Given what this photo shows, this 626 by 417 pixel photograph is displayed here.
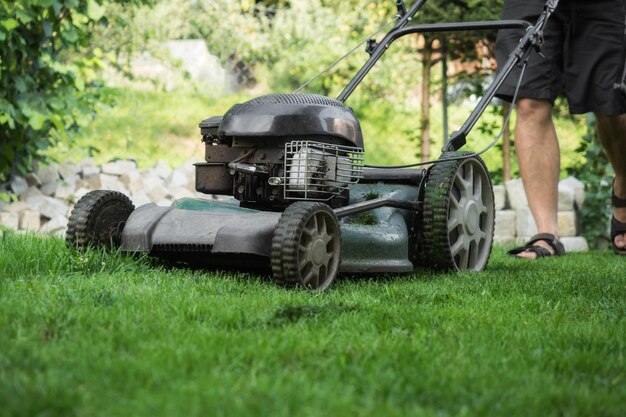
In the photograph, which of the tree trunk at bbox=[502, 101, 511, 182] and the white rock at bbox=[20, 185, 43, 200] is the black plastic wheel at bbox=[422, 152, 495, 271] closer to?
the tree trunk at bbox=[502, 101, 511, 182]

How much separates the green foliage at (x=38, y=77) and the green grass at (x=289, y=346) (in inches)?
68.6

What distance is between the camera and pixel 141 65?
26.3ft

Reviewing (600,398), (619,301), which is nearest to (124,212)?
(619,301)

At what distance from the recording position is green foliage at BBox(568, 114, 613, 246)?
5.13 metres

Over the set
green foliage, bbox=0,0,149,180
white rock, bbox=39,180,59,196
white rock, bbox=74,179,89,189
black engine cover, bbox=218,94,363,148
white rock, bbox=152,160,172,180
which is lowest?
white rock, bbox=39,180,59,196

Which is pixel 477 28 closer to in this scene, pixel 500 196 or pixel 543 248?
pixel 543 248

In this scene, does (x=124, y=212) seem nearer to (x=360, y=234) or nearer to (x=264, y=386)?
(x=360, y=234)

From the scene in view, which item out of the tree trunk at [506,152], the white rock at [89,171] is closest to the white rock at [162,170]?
the white rock at [89,171]

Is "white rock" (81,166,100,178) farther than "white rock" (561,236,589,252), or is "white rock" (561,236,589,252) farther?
"white rock" (81,166,100,178)

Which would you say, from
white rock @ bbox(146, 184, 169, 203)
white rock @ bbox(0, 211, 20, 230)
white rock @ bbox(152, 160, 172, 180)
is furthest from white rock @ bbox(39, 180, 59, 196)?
white rock @ bbox(152, 160, 172, 180)

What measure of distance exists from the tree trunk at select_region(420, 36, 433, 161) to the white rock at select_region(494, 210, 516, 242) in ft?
3.66

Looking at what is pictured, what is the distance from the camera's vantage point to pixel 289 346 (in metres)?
1.80

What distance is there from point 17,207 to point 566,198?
3.05 metres

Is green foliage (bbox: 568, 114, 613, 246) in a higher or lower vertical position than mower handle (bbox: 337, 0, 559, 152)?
lower
